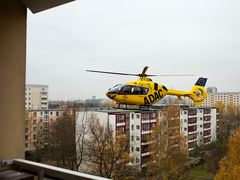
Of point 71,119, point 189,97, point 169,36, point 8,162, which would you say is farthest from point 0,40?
point 71,119

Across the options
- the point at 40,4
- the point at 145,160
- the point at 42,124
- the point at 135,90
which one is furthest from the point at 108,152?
the point at 40,4

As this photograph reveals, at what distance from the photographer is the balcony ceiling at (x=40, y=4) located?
3.49 feet

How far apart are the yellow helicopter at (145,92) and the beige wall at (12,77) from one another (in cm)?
112

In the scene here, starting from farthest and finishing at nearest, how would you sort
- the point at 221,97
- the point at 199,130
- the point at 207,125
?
1. the point at 199,130
2. the point at 207,125
3. the point at 221,97

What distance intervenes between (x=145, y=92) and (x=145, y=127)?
10.1ft

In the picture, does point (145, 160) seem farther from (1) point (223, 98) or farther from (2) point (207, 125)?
(1) point (223, 98)

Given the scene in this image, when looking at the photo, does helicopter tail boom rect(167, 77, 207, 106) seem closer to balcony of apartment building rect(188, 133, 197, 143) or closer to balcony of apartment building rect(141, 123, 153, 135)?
balcony of apartment building rect(141, 123, 153, 135)

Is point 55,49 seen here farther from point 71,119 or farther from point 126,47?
point 71,119

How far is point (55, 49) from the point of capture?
3613 millimetres

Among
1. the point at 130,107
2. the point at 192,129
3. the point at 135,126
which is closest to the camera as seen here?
the point at 130,107

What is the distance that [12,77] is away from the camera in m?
1.13

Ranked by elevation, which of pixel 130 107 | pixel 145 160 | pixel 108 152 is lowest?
pixel 145 160

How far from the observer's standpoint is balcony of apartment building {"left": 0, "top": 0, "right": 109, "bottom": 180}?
42.6 inches

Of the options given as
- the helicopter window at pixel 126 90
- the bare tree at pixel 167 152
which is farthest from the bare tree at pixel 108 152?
the helicopter window at pixel 126 90
